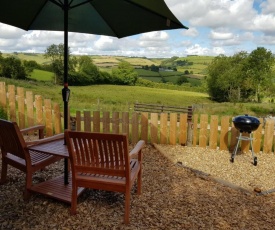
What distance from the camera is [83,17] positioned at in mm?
4301

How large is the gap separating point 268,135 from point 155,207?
391 cm

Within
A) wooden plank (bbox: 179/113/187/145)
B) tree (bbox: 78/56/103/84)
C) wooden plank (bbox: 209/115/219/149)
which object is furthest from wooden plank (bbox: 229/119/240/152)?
tree (bbox: 78/56/103/84)

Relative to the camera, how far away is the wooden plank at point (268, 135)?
19.7 ft

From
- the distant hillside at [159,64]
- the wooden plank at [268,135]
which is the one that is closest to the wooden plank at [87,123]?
the wooden plank at [268,135]

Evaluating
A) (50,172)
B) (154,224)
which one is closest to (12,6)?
(50,172)

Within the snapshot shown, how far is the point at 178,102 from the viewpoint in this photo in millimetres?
36188

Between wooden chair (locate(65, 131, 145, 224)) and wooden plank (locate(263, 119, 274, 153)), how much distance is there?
427cm

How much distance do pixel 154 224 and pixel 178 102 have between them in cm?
3379

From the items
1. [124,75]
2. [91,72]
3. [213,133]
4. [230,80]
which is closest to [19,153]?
[213,133]

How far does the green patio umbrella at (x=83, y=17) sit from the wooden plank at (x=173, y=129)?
2.54 metres

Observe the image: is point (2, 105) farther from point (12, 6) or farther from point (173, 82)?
point (173, 82)

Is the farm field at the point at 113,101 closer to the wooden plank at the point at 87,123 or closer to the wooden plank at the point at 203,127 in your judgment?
the wooden plank at the point at 87,123

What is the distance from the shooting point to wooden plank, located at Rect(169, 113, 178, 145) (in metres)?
6.34

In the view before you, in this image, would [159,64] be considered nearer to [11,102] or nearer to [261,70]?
[261,70]
